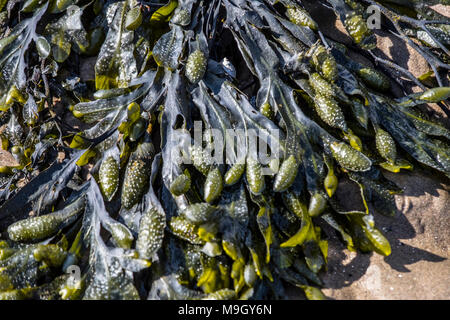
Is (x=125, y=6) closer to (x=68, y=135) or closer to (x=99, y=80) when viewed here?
(x=99, y=80)

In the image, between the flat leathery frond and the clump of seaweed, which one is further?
the flat leathery frond

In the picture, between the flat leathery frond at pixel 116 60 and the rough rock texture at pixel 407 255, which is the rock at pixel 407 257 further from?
the flat leathery frond at pixel 116 60

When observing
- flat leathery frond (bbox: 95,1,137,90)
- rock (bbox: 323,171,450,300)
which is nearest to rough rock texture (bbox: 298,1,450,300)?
rock (bbox: 323,171,450,300)

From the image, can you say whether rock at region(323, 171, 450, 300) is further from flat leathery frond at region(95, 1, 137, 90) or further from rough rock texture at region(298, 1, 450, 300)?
flat leathery frond at region(95, 1, 137, 90)

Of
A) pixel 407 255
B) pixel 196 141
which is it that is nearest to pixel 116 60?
pixel 196 141

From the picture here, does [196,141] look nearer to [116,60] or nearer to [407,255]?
[116,60]

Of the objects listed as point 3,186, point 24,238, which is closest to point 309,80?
point 24,238

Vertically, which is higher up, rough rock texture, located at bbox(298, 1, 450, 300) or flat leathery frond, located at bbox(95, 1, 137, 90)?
flat leathery frond, located at bbox(95, 1, 137, 90)

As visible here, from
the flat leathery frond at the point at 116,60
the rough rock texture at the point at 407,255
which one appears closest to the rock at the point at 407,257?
the rough rock texture at the point at 407,255
